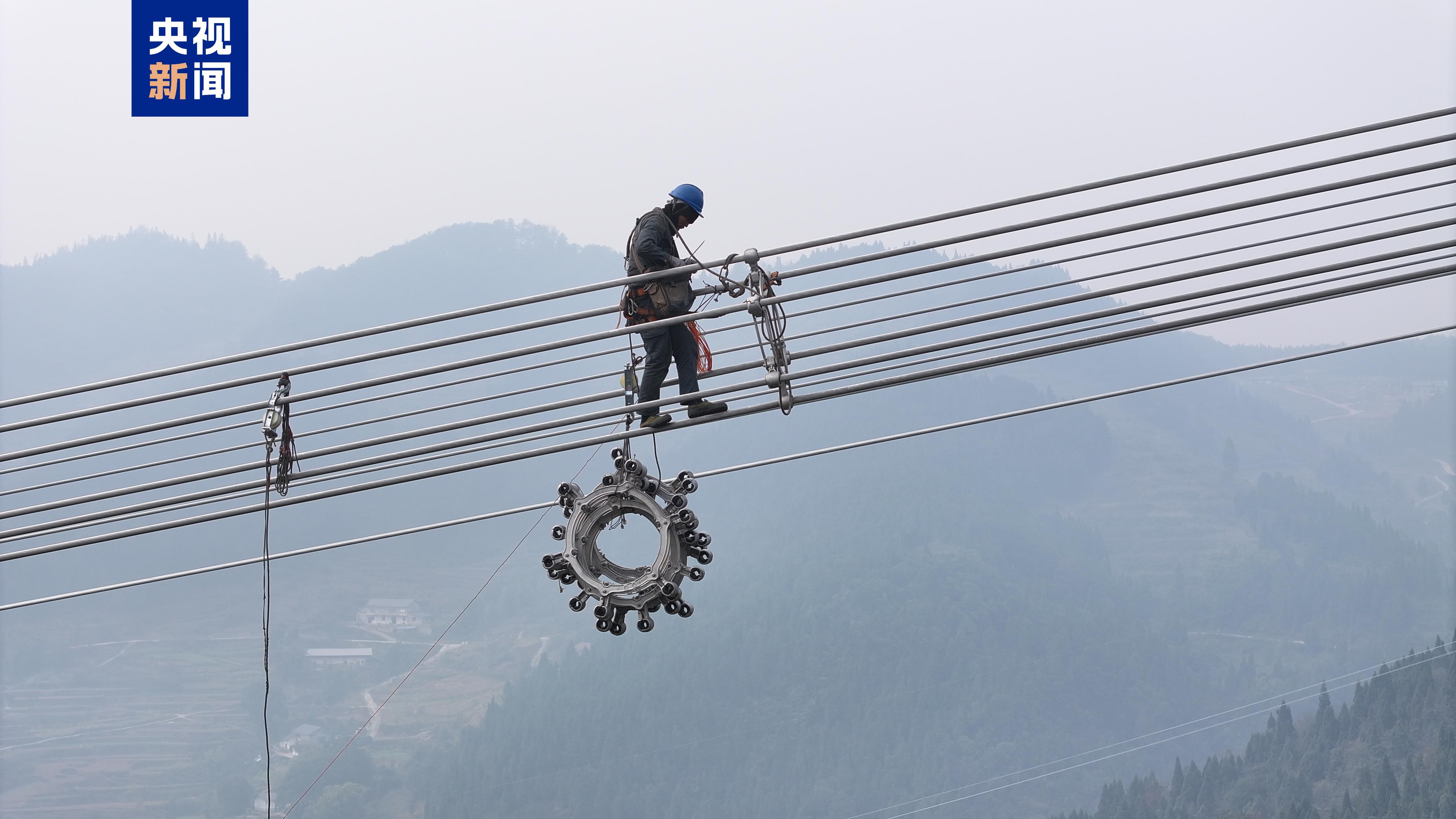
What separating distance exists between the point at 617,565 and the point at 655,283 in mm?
2234

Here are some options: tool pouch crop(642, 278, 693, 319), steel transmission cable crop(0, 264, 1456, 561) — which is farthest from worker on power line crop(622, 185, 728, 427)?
steel transmission cable crop(0, 264, 1456, 561)

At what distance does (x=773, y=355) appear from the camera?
33.4 ft

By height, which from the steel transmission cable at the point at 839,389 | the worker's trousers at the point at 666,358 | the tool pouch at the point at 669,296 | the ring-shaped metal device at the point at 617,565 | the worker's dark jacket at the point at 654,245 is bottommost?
the ring-shaped metal device at the point at 617,565

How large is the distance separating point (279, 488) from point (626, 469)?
2799 mm

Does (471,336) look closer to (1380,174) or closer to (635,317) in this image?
(635,317)

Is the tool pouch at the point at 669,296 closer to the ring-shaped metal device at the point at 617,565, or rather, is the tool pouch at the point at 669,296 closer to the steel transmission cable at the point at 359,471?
the steel transmission cable at the point at 359,471

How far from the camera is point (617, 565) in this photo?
1044cm

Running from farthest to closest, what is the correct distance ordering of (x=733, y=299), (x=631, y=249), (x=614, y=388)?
(x=614, y=388) → (x=631, y=249) → (x=733, y=299)

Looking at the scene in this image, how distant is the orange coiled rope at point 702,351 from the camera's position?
10.9m

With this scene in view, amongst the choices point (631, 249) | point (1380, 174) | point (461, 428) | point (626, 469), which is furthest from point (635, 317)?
point (1380, 174)

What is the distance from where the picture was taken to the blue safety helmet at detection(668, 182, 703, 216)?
10984 millimetres

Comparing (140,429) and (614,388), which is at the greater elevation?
(614,388)

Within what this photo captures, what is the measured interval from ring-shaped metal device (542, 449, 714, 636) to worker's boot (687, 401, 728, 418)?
473 millimetres

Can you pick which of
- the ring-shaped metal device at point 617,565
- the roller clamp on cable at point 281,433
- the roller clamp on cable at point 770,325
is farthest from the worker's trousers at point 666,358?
the roller clamp on cable at point 281,433
